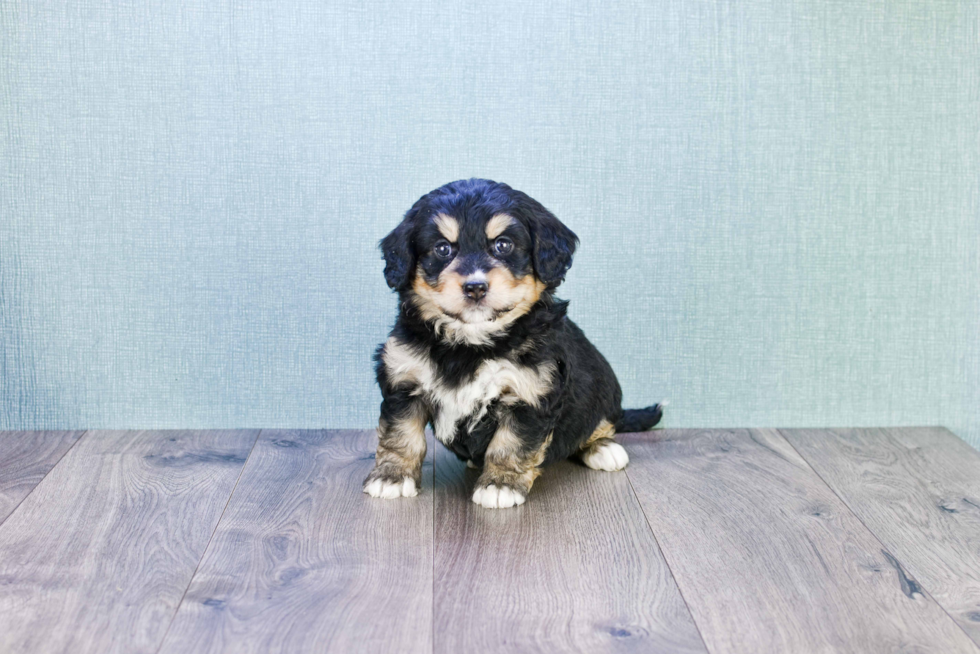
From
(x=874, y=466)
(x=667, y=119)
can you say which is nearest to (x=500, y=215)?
(x=667, y=119)

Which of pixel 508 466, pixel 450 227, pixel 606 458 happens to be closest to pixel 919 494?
pixel 606 458

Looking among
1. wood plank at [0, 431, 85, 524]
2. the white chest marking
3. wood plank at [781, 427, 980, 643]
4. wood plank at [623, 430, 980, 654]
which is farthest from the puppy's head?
wood plank at [0, 431, 85, 524]

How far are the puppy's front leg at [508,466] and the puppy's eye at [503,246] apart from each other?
422 mm

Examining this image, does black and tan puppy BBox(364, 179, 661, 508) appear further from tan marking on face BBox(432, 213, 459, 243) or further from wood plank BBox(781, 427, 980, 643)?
wood plank BBox(781, 427, 980, 643)

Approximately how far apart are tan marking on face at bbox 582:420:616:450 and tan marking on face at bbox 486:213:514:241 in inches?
29.6

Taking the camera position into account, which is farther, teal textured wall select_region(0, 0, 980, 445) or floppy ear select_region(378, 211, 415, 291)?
teal textured wall select_region(0, 0, 980, 445)

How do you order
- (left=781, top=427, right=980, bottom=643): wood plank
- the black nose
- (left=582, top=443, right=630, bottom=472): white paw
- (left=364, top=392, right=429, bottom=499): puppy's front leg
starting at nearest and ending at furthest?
(left=781, top=427, right=980, bottom=643): wood plank → the black nose → (left=364, top=392, right=429, bottom=499): puppy's front leg → (left=582, top=443, right=630, bottom=472): white paw

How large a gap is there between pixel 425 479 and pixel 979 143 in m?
2.07

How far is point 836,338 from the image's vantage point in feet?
10.4

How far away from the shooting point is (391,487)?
8.02ft

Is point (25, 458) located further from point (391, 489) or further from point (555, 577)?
point (555, 577)

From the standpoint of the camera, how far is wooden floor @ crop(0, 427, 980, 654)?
1.73 metres

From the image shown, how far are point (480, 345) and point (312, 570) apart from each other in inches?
27.3

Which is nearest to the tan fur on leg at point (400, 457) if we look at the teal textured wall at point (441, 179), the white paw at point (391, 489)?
the white paw at point (391, 489)
